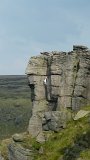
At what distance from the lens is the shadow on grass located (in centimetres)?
6500

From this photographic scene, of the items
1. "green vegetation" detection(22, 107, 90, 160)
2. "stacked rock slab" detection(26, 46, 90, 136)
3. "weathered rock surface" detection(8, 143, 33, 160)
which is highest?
"stacked rock slab" detection(26, 46, 90, 136)

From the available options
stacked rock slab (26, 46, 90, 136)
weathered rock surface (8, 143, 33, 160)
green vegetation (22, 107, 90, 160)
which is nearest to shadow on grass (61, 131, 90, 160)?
green vegetation (22, 107, 90, 160)

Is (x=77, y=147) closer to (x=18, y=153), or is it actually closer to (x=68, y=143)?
(x=68, y=143)

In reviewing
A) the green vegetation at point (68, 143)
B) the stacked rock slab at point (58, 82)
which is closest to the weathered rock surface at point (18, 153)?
the green vegetation at point (68, 143)

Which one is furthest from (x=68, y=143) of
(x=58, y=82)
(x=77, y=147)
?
(x=58, y=82)

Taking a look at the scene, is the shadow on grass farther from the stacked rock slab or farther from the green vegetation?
the stacked rock slab

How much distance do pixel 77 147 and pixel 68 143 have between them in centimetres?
635

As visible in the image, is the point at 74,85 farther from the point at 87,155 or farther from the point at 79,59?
the point at 87,155

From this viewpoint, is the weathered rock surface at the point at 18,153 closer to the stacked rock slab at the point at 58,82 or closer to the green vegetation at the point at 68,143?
the green vegetation at the point at 68,143

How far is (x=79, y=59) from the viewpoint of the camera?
3312 inches

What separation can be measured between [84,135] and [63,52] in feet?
74.8

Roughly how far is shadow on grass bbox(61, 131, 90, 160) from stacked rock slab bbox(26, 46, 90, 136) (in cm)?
1210

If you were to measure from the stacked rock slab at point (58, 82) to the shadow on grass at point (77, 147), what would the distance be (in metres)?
12.1

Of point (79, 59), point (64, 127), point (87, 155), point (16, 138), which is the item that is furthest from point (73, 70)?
point (87, 155)
